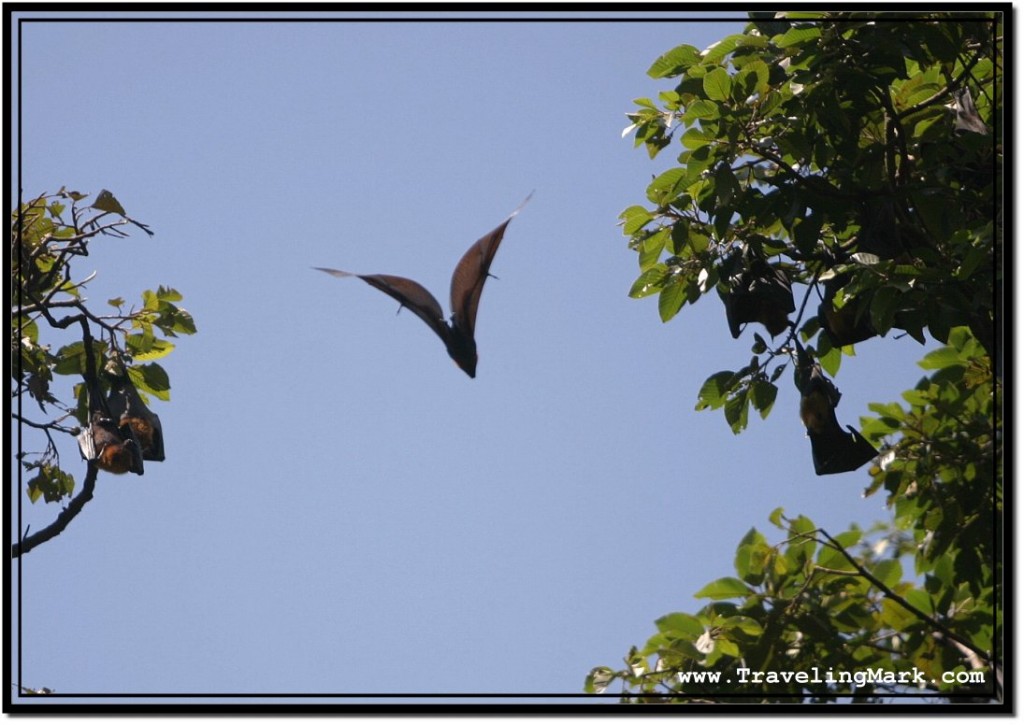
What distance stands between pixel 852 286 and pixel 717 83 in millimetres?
→ 858

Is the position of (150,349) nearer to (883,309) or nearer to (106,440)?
(106,440)

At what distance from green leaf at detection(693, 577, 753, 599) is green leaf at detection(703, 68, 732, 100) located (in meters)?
1.78

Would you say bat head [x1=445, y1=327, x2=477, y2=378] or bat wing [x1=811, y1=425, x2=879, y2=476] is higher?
bat head [x1=445, y1=327, x2=477, y2=378]

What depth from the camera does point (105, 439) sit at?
4188mm

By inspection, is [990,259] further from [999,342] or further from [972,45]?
[972,45]

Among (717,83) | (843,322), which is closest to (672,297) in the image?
(843,322)

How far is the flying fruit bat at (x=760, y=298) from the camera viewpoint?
447 centimetres

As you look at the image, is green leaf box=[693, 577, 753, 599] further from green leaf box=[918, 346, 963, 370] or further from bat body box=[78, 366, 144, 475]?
bat body box=[78, 366, 144, 475]

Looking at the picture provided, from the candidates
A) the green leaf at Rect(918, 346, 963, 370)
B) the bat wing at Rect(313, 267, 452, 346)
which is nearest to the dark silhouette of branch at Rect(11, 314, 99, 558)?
the bat wing at Rect(313, 267, 452, 346)

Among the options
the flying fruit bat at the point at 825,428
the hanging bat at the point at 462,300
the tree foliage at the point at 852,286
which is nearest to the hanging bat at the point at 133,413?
the hanging bat at the point at 462,300

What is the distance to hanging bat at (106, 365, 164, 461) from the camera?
14.2ft

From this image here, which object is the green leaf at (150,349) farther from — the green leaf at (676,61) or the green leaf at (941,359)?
the green leaf at (941,359)

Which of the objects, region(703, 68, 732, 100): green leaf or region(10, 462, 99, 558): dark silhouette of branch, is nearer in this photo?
region(10, 462, 99, 558): dark silhouette of branch

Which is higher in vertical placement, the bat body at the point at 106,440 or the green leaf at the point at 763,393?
the green leaf at the point at 763,393
